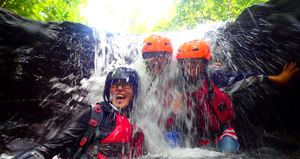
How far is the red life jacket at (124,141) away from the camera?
2133 mm

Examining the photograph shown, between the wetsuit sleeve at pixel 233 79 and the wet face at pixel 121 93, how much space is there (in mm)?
1723

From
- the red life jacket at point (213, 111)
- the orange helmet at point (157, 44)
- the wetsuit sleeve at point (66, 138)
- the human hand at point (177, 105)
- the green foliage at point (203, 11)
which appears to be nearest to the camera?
the wetsuit sleeve at point (66, 138)

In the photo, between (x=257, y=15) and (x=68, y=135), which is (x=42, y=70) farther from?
(x=257, y=15)

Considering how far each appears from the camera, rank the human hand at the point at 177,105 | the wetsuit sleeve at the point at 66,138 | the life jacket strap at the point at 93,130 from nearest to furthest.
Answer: the wetsuit sleeve at the point at 66,138 → the life jacket strap at the point at 93,130 → the human hand at the point at 177,105

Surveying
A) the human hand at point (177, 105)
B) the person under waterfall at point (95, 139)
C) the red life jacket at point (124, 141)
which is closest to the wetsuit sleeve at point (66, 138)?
the person under waterfall at point (95, 139)

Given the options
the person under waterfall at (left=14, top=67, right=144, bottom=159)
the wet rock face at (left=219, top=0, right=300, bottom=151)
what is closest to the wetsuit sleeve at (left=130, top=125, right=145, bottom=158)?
the person under waterfall at (left=14, top=67, right=144, bottom=159)

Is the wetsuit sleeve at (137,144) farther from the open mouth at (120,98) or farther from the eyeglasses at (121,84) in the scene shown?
the eyeglasses at (121,84)

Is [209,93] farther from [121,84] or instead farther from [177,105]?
[121,84]

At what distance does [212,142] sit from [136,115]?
186cm

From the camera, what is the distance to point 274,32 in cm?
356

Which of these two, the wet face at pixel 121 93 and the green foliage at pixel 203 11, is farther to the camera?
the green foliage at pixel 203 11

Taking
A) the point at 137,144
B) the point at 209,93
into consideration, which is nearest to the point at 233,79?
the point at 209,93

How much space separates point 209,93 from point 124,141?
1852 millimetres

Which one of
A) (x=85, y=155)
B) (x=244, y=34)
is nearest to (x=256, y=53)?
(x=244, y=34)
